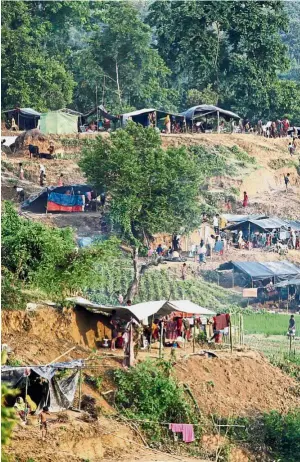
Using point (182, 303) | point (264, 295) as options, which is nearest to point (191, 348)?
point (182, 303)

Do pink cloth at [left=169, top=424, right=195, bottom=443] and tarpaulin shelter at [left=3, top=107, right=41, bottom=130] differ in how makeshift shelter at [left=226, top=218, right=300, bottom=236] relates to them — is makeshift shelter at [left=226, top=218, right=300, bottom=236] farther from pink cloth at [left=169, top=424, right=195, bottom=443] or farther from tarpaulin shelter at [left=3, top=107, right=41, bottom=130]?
pink cloth at [left=169, top=424, right=195, bottom=443]

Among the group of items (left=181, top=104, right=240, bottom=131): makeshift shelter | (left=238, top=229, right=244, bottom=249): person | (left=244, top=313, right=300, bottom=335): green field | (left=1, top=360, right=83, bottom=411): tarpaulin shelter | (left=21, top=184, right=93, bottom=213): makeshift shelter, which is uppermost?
(left=181, top=104, right=240, bottom=131): makeshift shelter

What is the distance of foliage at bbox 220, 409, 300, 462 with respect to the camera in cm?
2909

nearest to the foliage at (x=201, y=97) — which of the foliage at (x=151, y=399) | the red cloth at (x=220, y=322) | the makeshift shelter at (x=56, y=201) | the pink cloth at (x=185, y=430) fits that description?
the makeshift shelter at (x=56, y=201)

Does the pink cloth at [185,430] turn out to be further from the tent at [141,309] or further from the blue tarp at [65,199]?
the blue tarp at [65,199]

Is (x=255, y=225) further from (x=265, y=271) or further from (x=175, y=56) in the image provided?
(x=175, y=56)

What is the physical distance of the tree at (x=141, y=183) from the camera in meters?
45.8

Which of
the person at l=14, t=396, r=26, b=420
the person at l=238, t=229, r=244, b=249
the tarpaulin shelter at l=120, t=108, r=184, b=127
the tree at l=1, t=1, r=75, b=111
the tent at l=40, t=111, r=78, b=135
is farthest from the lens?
the tree at l=1, t=1, r=75, b=111

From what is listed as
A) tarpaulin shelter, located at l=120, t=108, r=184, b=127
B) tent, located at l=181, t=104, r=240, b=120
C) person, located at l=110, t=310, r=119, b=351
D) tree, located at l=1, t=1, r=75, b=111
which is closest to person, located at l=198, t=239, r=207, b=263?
tarpaulin shelter, located at l=120, t=108, r=184, b=127

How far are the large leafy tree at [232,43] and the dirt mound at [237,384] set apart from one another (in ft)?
104

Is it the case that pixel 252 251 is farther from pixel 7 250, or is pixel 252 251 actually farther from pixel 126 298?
pixel 7 250

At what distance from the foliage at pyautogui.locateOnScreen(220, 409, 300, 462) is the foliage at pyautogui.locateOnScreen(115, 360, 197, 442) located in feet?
3.61

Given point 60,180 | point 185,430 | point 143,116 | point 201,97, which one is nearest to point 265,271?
point 60,180

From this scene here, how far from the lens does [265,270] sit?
47.4 meters
